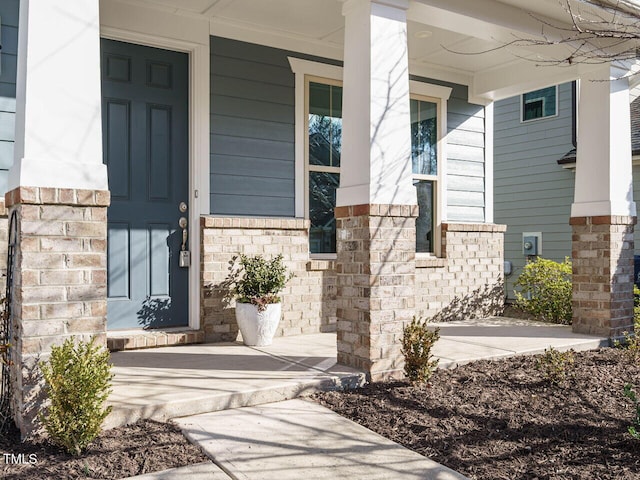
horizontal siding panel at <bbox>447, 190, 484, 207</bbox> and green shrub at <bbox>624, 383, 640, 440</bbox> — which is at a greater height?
horizontal siding panel at <bbox>447, 190, 484, 207</bbox>

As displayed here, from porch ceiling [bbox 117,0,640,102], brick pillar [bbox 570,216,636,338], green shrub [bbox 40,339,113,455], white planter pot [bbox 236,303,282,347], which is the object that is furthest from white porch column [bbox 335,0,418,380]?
brick pillar [bbox 570,216,636,338]

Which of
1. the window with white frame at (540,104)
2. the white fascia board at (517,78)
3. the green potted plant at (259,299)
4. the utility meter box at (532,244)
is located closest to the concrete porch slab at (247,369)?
the green potted plant at (259,299)

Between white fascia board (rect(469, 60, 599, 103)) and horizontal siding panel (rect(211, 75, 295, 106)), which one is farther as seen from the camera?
white fascia board (rect(469, 60, 599, 103))

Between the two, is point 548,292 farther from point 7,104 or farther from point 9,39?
point 9,39

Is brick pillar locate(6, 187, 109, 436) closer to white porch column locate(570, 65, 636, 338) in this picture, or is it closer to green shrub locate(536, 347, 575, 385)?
green shrub locate(536, 347, 575, 385)

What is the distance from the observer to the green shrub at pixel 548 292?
7.10 metres

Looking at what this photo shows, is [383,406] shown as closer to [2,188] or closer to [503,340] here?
[503,340]

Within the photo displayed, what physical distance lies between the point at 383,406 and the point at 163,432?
4.27ft

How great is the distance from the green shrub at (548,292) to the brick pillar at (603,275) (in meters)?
1.22

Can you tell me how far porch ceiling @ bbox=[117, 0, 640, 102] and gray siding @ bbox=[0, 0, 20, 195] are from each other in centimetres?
100

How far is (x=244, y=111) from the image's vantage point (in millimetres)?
5391

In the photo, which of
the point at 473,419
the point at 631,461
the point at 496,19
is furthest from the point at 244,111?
the point at 631,461

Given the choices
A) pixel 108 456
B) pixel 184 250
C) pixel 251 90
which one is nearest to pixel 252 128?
pixel 251 90

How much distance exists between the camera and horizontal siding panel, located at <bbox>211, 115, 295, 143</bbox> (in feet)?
17.3
